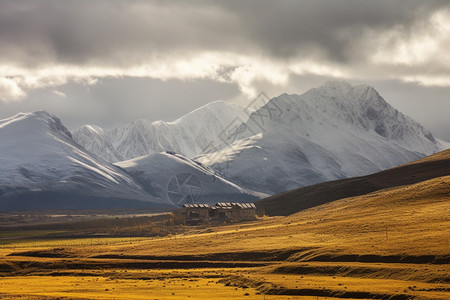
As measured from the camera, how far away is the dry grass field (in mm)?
99312

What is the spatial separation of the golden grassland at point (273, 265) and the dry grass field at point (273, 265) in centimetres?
19

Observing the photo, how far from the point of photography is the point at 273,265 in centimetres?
13375

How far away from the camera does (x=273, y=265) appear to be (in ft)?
439

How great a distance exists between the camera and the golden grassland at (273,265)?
99375 millimetres

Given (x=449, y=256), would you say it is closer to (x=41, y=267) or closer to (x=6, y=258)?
(x=41, y=267)

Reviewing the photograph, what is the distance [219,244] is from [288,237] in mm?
19181

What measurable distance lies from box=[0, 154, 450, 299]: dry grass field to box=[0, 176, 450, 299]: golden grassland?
0.19 meters

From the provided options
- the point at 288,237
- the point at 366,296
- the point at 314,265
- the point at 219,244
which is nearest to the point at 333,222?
the point at 288,237

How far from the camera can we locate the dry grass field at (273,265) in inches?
3910

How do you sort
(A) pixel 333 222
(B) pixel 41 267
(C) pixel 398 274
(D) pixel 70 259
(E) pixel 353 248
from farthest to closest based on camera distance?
1. (A) pixel 333 222
2. (D) pixel 70 259
3. (B) pixel 41 267
4. (E) pixel 353 248
5. (C) pixel 398 274

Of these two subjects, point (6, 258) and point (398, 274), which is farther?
point (6, 258)

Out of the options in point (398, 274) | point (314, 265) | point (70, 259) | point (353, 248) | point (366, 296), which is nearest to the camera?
point (366, 296)

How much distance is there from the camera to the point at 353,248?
13425 cm

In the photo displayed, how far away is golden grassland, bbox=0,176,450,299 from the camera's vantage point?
99375mm
